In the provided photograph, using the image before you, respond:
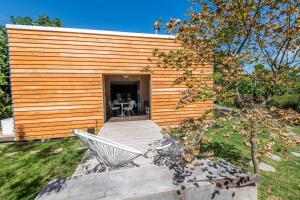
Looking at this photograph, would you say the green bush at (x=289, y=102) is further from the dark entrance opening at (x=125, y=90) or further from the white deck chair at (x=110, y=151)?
the white deck chair at (x=110, y=151)

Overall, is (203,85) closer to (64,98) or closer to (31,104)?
(64,98)

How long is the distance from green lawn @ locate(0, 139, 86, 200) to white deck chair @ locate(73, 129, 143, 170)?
107 cm

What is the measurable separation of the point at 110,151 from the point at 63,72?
174 inches

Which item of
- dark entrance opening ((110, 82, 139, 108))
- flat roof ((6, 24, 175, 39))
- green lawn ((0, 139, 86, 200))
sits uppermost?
flat roof ((6, 24, 175, 39))

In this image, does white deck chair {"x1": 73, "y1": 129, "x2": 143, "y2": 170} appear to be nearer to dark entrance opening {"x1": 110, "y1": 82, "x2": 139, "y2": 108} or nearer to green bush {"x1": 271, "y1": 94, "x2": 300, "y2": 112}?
dark entrance opening {"x1": 110, "y1": 82, "x2": 139, "y2": 108}

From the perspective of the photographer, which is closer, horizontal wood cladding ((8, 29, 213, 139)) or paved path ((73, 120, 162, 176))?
paved path ((73, 120, 162, 176))

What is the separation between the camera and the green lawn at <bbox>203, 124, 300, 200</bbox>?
256 centimetres

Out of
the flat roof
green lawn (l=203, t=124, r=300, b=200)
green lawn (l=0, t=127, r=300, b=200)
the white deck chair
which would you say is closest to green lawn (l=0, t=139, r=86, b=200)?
green lawn (l=0, t=127, r=300, b=200)

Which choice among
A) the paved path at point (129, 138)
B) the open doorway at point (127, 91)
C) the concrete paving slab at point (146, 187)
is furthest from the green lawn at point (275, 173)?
the open doorway at point (127, 91)

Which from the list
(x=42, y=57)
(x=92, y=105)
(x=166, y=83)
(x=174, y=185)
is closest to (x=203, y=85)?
(x=174, y=185)

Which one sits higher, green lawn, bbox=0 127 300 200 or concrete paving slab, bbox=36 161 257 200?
concrete paving slab, bbox=36 161 257 200

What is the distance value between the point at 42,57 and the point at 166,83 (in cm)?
479

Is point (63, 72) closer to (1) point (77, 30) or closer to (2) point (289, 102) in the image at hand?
(1) point (77, 30)

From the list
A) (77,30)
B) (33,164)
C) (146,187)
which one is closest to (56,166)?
(33,164)
